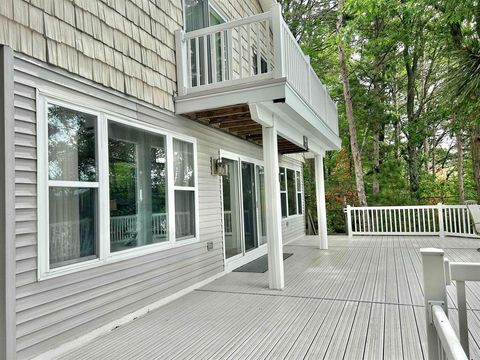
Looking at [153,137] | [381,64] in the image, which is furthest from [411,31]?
[153,137]

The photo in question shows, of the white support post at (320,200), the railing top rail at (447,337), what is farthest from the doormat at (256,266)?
the railing top rail at (447,337)

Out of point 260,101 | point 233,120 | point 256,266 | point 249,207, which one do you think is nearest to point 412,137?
point 249,207

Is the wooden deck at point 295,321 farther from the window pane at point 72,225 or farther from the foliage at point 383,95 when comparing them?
the foliage at point 383,95

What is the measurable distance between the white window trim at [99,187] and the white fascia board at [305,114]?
5.28 feet

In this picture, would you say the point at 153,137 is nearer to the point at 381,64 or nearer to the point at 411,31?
the point at 411,31

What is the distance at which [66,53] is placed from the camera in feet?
10.4

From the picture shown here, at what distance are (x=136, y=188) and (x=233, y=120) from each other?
2.25 meters

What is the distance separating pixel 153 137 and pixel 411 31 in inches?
436

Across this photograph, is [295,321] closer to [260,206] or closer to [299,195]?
[260,206]

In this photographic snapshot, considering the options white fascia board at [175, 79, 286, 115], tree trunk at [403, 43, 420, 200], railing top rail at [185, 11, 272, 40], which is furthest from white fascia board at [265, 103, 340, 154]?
tree trunk at [403, 43, 420, 200]

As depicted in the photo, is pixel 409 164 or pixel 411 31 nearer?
pixel 411 31

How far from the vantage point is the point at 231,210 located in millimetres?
6406

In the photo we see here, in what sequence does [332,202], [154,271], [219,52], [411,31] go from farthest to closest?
1. [332,202]
2. [411,31]
3. [219,52]
4. [154,271]

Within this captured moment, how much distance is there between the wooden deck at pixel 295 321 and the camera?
2898 mm
